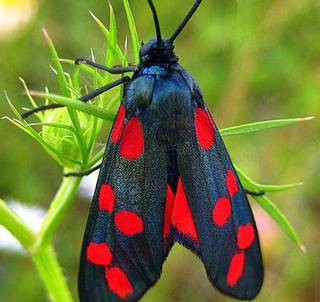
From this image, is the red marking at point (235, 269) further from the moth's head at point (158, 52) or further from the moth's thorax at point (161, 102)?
the moth's head at point (158, 52)

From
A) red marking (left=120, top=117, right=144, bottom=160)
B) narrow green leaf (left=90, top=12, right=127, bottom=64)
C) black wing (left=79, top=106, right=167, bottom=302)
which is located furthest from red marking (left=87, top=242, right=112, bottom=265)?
narrow green leaf (left=90, top=12, right=127, bottom=64)

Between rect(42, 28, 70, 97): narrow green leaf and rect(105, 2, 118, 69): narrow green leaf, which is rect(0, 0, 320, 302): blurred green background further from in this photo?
rect(42, 28, 70, 97): narrow green leaf

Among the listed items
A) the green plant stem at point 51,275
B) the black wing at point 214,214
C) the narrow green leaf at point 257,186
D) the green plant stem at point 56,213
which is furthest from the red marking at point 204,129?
the green plant stem at point 51,275

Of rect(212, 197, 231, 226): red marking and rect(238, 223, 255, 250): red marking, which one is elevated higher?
rect(212, 197, 231, 226): red marking

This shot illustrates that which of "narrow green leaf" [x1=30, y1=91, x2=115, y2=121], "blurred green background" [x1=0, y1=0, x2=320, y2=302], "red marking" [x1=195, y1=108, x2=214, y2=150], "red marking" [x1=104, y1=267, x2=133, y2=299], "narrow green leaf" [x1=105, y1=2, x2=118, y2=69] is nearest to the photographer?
"narrow green leaf" [x1=30, y1=91, x2=115, y2=121]

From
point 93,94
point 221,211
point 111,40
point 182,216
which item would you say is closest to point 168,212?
point 182,216

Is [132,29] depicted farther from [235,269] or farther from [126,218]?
[235,269]

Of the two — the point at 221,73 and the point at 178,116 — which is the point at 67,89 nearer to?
the point at 178,116
